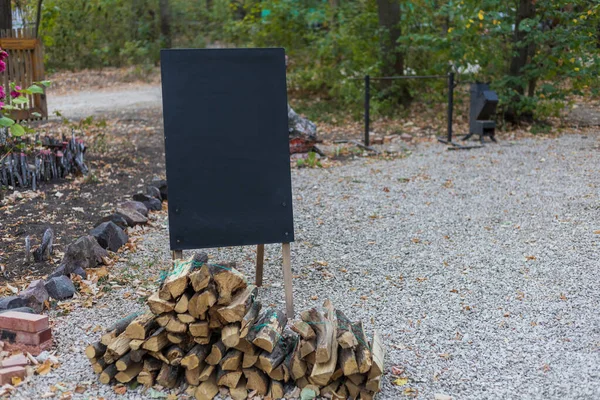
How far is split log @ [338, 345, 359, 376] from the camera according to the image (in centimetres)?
313

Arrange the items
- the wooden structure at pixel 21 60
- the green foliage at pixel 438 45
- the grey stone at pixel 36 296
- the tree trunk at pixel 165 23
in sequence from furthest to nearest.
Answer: the tree trunk at pixel 165 23, the green foliage at pixel 438 45, the wooden structure at pixel 21 60, the grey stone at pixel 36 296

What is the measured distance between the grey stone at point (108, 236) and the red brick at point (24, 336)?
175cm

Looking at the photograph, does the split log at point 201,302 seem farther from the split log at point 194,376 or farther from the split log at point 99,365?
the split log at point 99,365

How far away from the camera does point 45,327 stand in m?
3.66

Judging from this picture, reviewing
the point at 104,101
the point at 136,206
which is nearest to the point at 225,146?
the point at 136,206

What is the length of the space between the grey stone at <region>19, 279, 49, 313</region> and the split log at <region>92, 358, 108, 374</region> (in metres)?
0.95

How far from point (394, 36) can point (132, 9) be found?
1377 centimetres

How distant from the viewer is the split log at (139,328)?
3.25 m

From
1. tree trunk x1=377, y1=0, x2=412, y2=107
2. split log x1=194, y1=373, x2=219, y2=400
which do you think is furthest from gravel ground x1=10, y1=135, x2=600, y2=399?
tree trunk x1=377, y1=0, x2=412, y2=107

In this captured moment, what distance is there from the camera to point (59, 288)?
14.5 ft

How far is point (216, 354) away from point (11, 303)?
4.93ft

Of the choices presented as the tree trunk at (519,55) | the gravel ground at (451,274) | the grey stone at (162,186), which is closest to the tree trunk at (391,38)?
the tree trunk at (519,55)

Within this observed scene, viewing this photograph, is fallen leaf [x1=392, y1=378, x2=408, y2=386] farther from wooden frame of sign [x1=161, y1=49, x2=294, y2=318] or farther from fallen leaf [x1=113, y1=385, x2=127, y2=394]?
fallen leaf [x1=113, y1=385, x2=127, y2=394]

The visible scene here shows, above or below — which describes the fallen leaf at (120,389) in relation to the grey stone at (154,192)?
below
